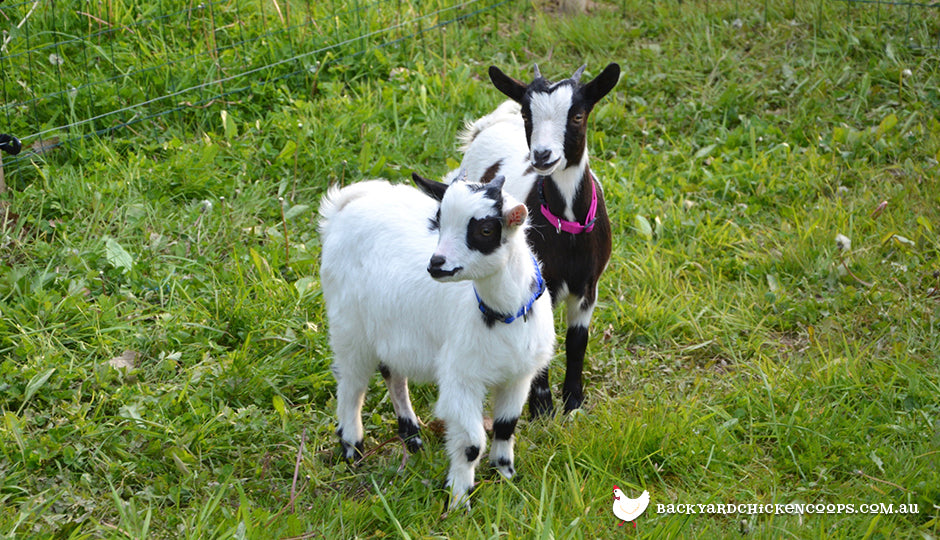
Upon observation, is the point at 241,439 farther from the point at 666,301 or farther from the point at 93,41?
the point at 93,41

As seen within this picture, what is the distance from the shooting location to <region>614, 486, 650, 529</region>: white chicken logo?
3096 millimetres

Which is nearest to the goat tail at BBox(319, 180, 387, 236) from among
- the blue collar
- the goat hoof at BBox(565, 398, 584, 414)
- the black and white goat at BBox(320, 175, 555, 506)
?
the black and white goat at BBox(320, 175, 555, 506)

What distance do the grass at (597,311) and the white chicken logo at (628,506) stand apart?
1.9 inches

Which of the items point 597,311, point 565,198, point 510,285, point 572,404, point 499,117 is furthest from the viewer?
point 499,117

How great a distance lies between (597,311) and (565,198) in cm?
98

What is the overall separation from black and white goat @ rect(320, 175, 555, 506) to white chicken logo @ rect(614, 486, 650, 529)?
43cm

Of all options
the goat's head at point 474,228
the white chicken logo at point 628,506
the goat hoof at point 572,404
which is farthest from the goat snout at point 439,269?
the goat hoof at point 572,404

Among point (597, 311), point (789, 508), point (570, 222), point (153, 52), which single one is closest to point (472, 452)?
point (570, 222)

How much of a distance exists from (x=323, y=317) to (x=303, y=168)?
1.34 m

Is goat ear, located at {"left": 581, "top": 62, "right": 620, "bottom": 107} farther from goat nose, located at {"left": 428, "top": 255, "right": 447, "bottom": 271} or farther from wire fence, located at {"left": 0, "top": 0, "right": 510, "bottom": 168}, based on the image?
wire fence, located at {"left": 0, "top": 0, "right": 510, "bottom": 168}

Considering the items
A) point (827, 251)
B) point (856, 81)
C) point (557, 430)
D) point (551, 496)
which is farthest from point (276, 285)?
point (856, 81)

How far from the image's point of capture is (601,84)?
356 centimetres

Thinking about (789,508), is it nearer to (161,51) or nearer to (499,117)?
(499,117)

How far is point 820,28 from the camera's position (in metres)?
6.41
